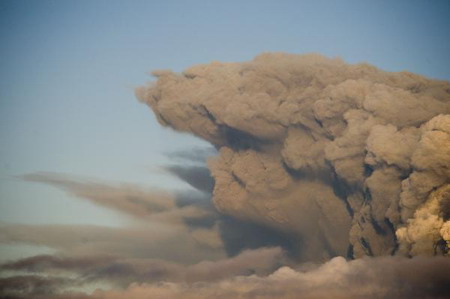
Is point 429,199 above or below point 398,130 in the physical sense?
below

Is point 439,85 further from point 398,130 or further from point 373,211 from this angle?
point 373,211

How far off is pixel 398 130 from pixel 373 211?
7048mm

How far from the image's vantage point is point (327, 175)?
211 ft

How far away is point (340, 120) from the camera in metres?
61.0

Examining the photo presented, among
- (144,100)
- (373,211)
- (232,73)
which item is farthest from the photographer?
(144,100)

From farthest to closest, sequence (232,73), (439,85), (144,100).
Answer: (144,100), (232,73), (439,85)

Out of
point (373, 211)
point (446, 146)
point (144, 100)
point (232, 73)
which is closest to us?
point (446, 146)

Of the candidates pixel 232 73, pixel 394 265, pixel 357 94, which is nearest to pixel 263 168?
pixel 232 73

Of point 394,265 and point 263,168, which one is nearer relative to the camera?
point 394,265

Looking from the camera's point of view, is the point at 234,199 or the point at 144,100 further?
the point at 144,100

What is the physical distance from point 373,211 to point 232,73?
2030cm

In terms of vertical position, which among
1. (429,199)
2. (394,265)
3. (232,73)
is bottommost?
(394,265)

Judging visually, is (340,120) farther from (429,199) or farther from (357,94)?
(429,199)

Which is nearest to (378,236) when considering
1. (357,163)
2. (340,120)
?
(357,163)
